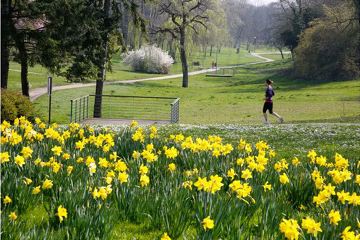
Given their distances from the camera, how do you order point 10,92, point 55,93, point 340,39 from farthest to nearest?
point 340,39 < point 55,93 < point 10,92

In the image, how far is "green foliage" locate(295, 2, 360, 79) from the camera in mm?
49562

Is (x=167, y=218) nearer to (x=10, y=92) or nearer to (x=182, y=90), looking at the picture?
(x=10, y=92)

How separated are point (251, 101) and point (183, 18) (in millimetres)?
15502

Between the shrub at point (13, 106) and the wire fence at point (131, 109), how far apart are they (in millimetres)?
8047

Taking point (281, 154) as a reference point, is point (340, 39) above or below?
above

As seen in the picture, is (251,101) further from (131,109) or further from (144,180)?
(144,180)

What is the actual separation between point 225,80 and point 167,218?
184 ft

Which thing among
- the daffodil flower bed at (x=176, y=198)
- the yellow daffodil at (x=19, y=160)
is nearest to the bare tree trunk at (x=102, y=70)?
the daffodil flower bed at (x=176, y=198)

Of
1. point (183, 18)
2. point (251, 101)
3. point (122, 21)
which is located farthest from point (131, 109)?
point (122, 21)

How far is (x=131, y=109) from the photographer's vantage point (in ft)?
97.4

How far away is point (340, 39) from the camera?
4981 centimetres

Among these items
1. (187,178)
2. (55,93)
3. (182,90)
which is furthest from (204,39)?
(187,178)

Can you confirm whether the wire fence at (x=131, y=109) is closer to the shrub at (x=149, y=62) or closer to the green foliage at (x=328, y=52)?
the green foliage at (x=328, y=52)

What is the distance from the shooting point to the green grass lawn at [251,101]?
85.7 ft
